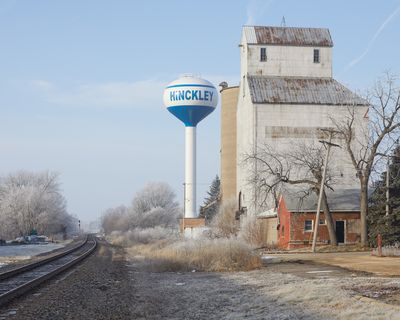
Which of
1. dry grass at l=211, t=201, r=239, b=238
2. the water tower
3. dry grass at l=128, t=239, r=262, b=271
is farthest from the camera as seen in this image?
the water tower

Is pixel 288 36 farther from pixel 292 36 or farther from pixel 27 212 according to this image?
pixel 27 212

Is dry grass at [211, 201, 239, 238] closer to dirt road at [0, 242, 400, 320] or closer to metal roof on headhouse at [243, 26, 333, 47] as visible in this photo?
metal roof on headhouse at [243, 26, 333, 47]

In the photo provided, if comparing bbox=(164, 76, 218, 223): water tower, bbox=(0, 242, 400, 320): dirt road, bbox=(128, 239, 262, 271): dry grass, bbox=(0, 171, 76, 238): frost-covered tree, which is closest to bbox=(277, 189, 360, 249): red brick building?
bbox=(128, 239, 262, 271): dry grass

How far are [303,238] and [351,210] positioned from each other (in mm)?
4206

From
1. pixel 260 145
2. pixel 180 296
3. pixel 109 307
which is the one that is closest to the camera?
pixel 109 307

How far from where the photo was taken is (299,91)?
61.8 meters

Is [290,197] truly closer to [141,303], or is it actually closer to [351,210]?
[351,210]

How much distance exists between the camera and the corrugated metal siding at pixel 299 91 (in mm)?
60625

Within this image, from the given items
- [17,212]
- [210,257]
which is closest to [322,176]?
[210,257]

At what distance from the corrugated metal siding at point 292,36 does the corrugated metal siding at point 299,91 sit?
4288mm

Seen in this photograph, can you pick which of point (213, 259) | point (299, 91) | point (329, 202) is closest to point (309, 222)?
point (329, 202)

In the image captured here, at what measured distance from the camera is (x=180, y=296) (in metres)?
16.8

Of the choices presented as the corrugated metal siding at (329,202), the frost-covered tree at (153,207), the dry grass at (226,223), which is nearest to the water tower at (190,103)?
the dry grass at (226,223)

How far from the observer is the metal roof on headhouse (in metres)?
65.6
